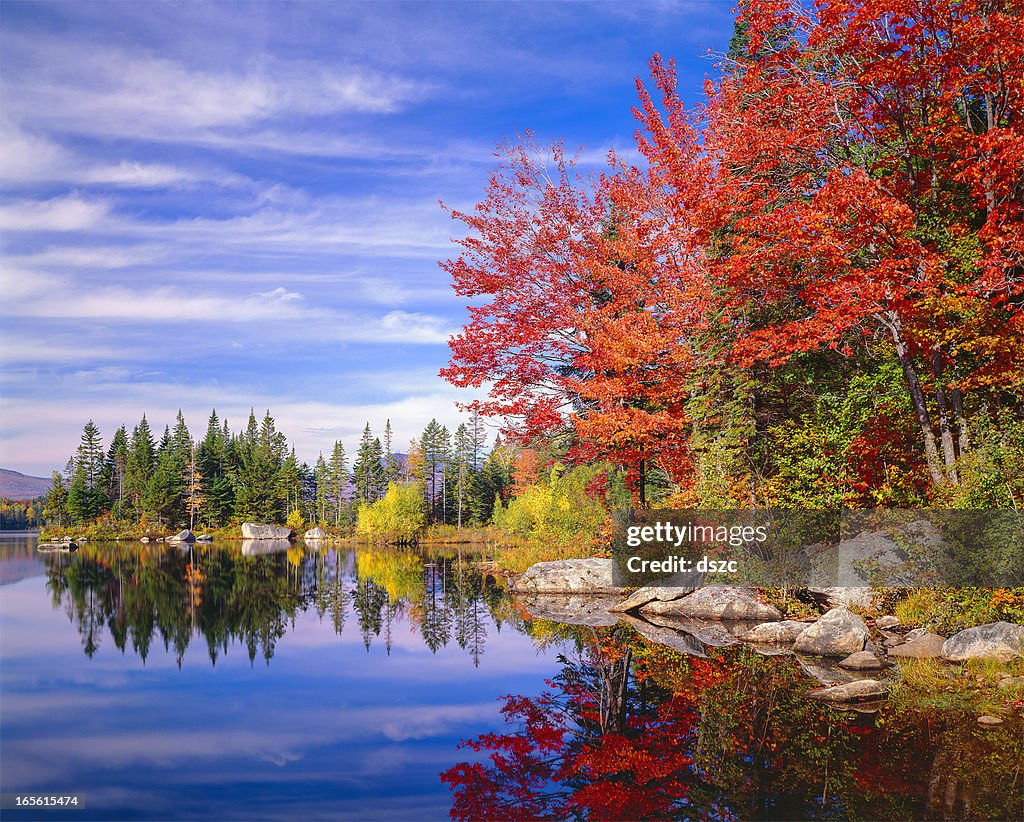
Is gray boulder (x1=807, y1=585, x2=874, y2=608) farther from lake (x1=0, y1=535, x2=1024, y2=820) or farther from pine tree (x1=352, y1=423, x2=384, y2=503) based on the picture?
pine tree (x1=352, y1=423, x2=384, y2=503)

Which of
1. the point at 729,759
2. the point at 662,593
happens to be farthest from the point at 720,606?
the point at 729,759

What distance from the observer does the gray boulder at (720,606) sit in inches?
617

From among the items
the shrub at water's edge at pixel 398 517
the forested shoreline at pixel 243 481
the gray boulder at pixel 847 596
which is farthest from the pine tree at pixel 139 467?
the gray boulder at pixel 847 596

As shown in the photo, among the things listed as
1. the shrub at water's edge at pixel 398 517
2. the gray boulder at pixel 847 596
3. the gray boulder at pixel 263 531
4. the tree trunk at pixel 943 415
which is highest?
the tree trunk at pixel 943 415

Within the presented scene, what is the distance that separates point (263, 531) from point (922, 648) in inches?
2726

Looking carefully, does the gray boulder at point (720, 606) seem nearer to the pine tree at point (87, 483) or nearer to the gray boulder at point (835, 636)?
the gray boulder at point (835, 636)

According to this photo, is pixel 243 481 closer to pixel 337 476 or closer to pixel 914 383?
pixel 337 476

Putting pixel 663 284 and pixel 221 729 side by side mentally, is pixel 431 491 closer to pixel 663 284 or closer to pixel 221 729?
pixel 663 284

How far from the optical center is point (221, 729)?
880 cm

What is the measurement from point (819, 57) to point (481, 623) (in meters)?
14.1

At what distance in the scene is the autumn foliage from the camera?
1157cm

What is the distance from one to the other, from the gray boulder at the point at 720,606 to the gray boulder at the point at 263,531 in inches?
2440

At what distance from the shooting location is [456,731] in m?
8.70

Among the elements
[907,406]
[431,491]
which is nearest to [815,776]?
[907,406]
